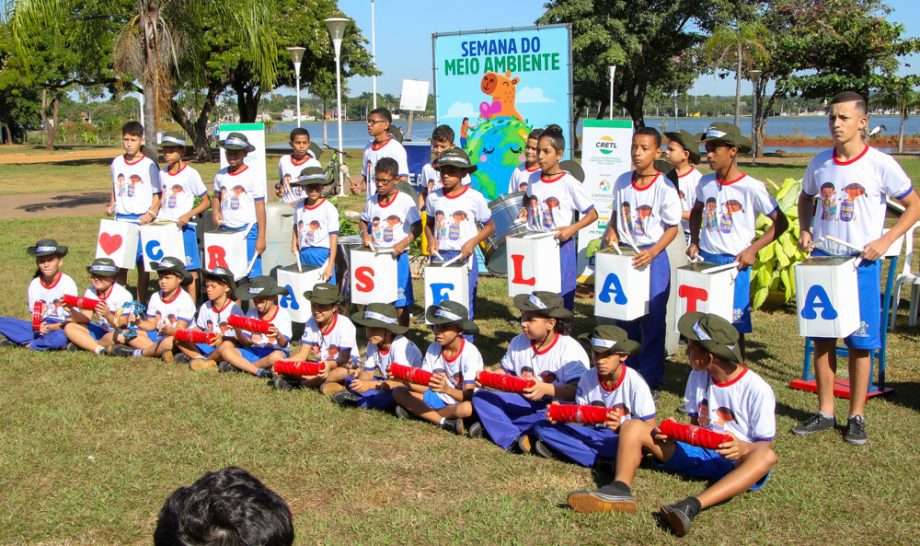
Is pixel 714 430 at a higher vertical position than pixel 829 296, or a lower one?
lower

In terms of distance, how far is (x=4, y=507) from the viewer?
15.8 ft

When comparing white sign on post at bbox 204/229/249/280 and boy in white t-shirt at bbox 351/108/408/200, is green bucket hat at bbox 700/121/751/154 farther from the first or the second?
white sign on post at bbox 204/229/249/280

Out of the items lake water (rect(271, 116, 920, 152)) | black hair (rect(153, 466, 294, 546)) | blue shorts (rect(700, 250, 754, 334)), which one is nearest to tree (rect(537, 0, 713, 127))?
lake water (rect(271, 116, 920, 152))

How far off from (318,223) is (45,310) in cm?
271

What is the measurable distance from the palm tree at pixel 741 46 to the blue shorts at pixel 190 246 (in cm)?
2465

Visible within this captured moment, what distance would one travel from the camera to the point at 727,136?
606cm

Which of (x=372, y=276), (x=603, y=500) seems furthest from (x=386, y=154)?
(x=603, y=500)

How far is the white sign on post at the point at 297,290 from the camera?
24.5 ft

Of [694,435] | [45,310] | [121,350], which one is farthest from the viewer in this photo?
[45,310]

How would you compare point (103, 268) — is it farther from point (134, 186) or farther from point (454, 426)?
point (454, 426)

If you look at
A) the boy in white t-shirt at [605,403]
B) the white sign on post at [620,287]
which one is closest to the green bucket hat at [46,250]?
the white sign on post at [620,287]

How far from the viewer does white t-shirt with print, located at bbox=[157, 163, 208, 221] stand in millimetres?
8781

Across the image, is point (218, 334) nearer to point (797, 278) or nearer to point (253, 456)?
point (253, 456)

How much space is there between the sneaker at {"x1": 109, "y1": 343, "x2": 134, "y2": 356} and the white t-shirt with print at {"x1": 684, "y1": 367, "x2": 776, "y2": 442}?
16.7 feet
